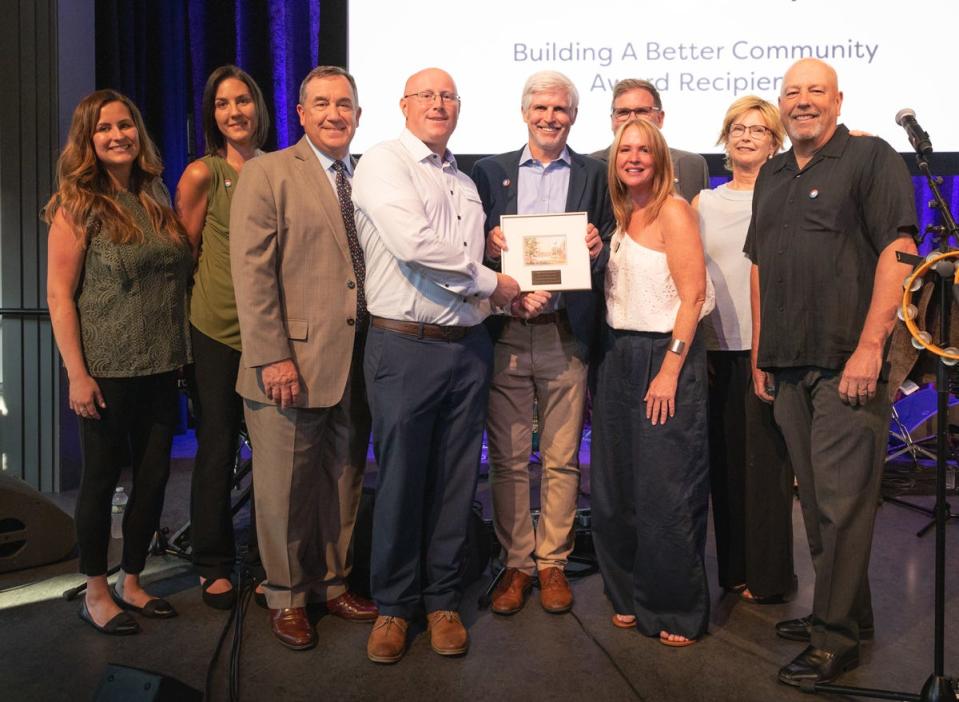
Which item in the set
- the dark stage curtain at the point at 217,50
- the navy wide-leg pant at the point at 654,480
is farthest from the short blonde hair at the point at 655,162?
the dark stage curtain at the point at 217,50

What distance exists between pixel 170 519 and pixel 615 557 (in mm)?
2278

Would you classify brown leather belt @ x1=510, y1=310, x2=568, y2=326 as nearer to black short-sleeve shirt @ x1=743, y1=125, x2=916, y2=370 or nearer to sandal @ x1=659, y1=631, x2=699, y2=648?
black short-sleeve shirt @ x1=743, y1=125, x2=916, y2=370

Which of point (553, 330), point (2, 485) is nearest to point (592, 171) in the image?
point (553, 330)

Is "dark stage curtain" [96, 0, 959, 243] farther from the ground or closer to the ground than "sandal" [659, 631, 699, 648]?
farther from the ground

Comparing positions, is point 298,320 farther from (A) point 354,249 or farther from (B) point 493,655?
(B) point 493,655

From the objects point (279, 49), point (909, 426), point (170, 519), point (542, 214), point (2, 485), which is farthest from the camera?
point (279, 49)

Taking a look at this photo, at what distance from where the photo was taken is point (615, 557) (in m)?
2.95

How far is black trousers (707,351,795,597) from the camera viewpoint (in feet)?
10.1

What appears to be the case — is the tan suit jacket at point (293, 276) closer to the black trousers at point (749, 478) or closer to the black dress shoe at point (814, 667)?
the black trousers at point (749, 478)

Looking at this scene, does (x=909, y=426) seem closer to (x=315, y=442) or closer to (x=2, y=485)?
(x=315, y=442)

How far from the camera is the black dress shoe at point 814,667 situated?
2506 mm

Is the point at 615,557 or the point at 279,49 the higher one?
the point at 279,49

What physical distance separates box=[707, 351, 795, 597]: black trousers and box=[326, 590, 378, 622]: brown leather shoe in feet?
4.17

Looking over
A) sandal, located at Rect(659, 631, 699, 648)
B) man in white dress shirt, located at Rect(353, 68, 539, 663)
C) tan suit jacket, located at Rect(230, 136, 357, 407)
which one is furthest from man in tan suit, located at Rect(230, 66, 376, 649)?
sandal, located at Rect(659, 631, 699, 648)
